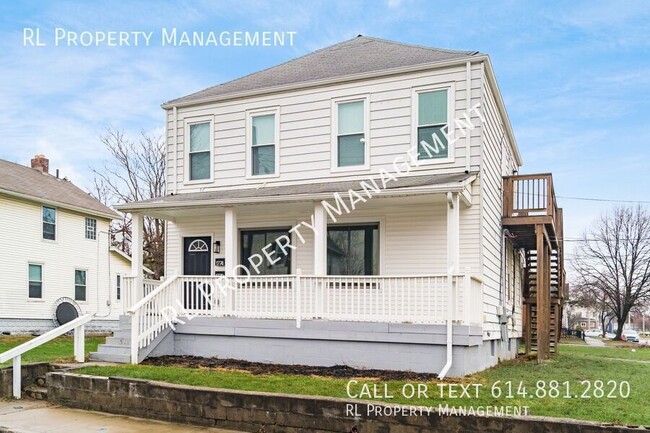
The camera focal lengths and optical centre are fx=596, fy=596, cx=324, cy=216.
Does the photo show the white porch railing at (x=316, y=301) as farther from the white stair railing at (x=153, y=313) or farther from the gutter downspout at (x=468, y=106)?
the gutter downspout at (x=468, y=106)

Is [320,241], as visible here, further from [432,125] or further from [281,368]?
[432,125]

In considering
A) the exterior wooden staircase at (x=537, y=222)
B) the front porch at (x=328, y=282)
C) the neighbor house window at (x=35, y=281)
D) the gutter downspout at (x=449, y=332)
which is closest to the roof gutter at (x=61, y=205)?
the neighbor house window at (x=35, y=281)

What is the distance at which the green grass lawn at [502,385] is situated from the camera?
7.16 meters

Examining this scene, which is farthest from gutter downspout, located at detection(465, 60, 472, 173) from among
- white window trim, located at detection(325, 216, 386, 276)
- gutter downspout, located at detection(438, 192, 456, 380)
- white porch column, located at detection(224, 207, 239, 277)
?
white porch column, located at detection(224, 207, 239, 277)

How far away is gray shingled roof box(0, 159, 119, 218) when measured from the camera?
73.0 feet

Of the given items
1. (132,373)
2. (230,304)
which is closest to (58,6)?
(230,304)

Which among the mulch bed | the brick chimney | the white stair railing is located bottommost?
the mulch bed

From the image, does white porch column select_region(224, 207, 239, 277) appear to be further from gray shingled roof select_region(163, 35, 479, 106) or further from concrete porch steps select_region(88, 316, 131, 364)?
gray shingled roof select_region(163, 35, 479, 106)

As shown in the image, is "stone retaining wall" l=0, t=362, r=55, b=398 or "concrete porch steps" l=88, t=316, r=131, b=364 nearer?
"stone retaining wall" l=0, t=362, r=55, b=398

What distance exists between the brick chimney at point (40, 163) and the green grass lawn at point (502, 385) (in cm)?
1950

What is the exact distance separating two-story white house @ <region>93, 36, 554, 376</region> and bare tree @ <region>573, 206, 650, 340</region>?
33.0 metres

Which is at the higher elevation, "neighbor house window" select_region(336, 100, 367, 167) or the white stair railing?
"neighbor house window" select_region(336, 100, 367, 167)

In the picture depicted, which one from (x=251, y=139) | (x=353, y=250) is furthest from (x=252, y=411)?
(x=251, y=139)

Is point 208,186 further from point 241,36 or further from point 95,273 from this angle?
point 95,273
